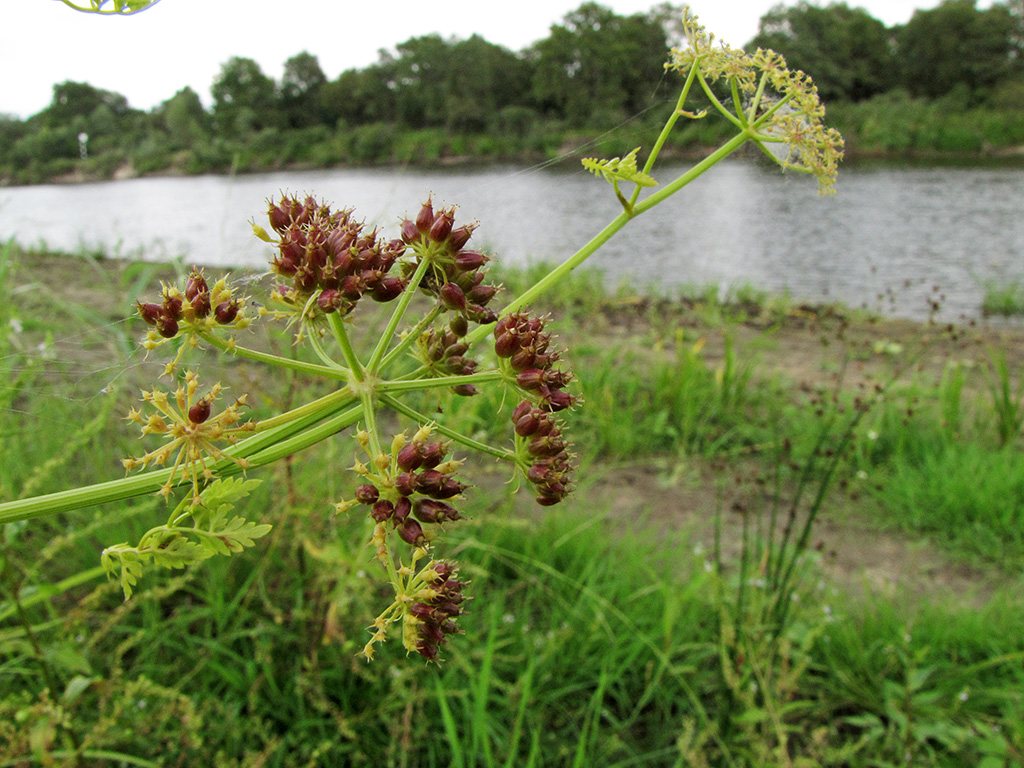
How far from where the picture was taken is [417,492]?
0.83 metres

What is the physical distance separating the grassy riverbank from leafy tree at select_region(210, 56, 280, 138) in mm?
3987

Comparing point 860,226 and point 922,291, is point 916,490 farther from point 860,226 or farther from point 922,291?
point 860,226

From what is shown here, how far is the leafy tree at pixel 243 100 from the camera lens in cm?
788

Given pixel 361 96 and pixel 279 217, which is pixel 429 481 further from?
pixel 361 96

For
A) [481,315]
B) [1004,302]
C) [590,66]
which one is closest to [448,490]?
[481,315]

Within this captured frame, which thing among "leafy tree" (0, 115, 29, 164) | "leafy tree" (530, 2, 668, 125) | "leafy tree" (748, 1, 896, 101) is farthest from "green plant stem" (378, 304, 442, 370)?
"leafy tree" (748, 1, 896, 101)

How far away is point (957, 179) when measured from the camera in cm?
2577

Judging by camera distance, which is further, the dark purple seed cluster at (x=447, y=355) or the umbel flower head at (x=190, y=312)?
the dark purple seed cluster at (x=447, y=355)

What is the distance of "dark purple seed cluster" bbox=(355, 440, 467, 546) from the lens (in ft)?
2.63

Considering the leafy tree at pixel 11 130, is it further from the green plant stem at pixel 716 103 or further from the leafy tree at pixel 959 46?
the leafy tree at pixel 959 46

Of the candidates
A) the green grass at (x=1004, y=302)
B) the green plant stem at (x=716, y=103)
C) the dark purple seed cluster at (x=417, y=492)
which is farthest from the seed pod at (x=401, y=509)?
the green grass at (x=1004, y=302)

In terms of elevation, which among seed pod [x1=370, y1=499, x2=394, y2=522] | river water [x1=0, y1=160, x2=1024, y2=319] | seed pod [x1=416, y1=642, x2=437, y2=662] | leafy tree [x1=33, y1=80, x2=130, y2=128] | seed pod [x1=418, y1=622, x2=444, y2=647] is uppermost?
leafy tree [x1=33, y1=80, x2=130, y2=128]

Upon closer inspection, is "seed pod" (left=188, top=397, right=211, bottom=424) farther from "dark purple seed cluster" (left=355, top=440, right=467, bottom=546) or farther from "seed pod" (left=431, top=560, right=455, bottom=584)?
"seed pod" (left=431, top=560, right=455, bottom=584)

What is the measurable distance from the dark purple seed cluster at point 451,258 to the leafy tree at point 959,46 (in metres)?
36.3
